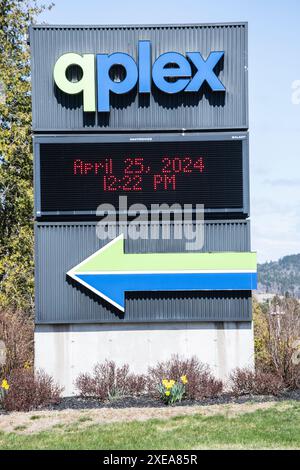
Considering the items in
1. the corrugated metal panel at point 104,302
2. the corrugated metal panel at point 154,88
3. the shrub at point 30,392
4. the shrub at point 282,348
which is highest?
the corrugated metal panel at point 154,88

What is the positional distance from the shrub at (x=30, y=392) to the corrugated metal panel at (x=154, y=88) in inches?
242

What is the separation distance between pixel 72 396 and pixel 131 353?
1.76m

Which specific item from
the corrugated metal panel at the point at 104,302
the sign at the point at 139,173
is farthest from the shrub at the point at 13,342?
the sign at the point at 139,173

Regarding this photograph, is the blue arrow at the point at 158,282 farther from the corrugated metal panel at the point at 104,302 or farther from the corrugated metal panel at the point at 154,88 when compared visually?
the corrugated metal panel at the point at 154,88

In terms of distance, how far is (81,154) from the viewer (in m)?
19.2

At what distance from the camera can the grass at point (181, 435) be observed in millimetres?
14086

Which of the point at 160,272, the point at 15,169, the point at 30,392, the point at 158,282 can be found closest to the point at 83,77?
the point at 160,272

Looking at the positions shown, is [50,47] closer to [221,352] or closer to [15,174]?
[221,352]

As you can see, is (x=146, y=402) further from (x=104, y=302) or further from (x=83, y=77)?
(x=83, y=77)

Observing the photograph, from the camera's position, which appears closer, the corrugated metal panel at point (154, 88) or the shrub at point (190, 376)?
the shrub at point (190, 376)

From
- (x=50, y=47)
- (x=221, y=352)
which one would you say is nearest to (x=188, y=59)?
(x=50, y=47)

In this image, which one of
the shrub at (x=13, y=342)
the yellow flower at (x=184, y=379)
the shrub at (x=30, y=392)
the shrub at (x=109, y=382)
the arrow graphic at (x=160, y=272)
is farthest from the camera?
the shrub at (x=13, y=342)

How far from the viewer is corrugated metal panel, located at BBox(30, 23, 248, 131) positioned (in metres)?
19.6

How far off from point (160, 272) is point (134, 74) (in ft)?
15.9
